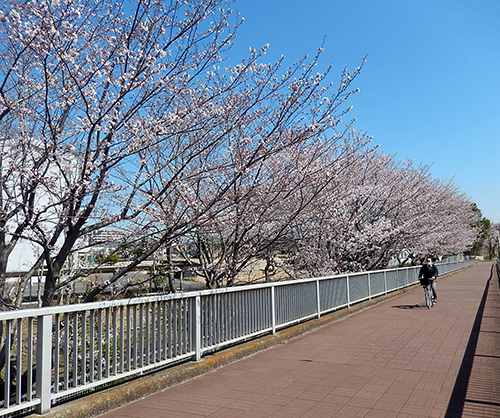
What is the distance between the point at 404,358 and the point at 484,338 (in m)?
2.73

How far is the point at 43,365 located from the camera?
444cm

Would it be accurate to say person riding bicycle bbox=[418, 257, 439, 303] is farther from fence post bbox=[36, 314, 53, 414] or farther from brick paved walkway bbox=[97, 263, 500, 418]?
fence post bbox=[36, 314, 53, 414]

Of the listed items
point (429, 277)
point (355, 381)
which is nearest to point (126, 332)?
point (355, 381)

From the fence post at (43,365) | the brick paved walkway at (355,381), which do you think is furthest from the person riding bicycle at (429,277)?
the fence post at (43,365)

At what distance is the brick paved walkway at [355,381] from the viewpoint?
5066 mm

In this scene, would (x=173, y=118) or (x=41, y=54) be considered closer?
(x=41, y=54)

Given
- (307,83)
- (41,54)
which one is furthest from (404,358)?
(41,54)

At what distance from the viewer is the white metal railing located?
443cm

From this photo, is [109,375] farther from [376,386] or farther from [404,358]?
[404,358]

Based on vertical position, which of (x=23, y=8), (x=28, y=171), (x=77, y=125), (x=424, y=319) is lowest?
(x=424, y=319)

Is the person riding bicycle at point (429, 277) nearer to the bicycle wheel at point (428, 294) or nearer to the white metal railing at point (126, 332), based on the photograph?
the bicycle wheel at point (428, 294)

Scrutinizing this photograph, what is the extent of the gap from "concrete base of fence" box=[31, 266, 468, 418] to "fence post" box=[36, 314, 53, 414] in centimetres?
11

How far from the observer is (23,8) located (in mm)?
5219

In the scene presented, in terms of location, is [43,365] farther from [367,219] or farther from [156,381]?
[367,219]
